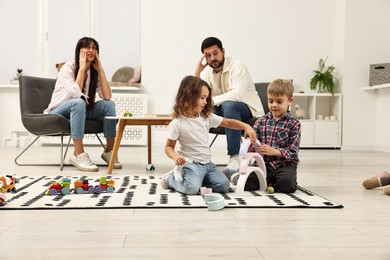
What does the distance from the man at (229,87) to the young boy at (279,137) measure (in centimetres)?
68

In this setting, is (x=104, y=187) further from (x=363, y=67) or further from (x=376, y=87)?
(x=363, y=67)

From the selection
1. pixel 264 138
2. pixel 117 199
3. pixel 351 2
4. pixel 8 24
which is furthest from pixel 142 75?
pixel 117 199

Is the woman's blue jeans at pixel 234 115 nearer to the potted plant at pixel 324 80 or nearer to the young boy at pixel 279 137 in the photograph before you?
the young boy at pixel 279 137

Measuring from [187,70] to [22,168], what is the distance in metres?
2.86

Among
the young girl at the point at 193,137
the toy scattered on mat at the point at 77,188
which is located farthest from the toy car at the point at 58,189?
the young girl at the point at 193,137

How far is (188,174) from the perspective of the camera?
7.48 feet

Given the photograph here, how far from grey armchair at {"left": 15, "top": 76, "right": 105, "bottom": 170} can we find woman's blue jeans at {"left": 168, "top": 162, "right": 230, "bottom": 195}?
1.27m

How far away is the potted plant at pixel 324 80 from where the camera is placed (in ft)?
18.6

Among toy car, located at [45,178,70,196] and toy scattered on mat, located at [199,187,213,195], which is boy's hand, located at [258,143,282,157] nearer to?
toy scattered on mat, located at [199,187,213,195]

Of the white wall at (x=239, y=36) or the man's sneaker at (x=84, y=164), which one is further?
the white wall at (x=239, y=36)

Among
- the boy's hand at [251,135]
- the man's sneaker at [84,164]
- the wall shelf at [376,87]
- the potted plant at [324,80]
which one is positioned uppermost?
the potted plant at [324,80]

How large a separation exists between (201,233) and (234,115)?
1805 mm

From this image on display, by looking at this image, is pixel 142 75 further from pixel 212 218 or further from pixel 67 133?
pixel 212 218

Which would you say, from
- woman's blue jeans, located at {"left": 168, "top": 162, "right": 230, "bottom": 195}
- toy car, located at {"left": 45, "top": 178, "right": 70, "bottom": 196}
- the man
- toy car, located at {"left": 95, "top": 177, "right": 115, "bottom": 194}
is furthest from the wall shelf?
toy car, located at {"left": 45, "top": 178, "right": 70, "bottom": 196}
